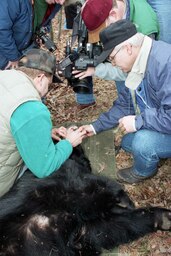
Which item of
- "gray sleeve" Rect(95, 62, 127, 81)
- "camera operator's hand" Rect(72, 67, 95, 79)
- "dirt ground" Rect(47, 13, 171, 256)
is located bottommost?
"dirt ground" Rect(47, 13, 171, 256)

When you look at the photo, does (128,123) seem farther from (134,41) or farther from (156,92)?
(134,41)

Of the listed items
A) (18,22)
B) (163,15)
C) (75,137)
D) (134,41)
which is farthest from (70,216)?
(18,22)

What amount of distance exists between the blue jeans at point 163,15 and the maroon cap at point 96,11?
0.49 metres

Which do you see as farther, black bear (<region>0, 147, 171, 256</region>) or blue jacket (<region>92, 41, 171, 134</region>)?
blue jacket (<region>92, 41, 171, 134</region>)

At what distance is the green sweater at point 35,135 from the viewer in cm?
225

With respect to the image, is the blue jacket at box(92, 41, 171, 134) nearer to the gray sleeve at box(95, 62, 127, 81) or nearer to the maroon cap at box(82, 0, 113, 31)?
the gray sleeve at box(95, 62, 127, 81)

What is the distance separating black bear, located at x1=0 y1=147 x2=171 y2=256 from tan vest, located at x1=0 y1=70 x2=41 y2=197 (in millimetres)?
273

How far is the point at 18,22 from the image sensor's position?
3734 mm

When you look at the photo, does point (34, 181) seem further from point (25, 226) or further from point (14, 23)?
point (14, 23)

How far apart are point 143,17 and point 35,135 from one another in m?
1.57

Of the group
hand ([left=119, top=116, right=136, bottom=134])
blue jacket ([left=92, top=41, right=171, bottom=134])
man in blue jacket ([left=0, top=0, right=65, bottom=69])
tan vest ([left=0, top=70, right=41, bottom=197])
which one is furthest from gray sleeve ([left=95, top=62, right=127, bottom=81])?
tan vest ([left=0, top=70, right=41, bottom=197])

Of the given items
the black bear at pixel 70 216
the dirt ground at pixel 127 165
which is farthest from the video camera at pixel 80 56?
the black bear at pixel 70 216

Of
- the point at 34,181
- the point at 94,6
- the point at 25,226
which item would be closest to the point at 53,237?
the point at 25,226

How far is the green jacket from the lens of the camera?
3156mm
